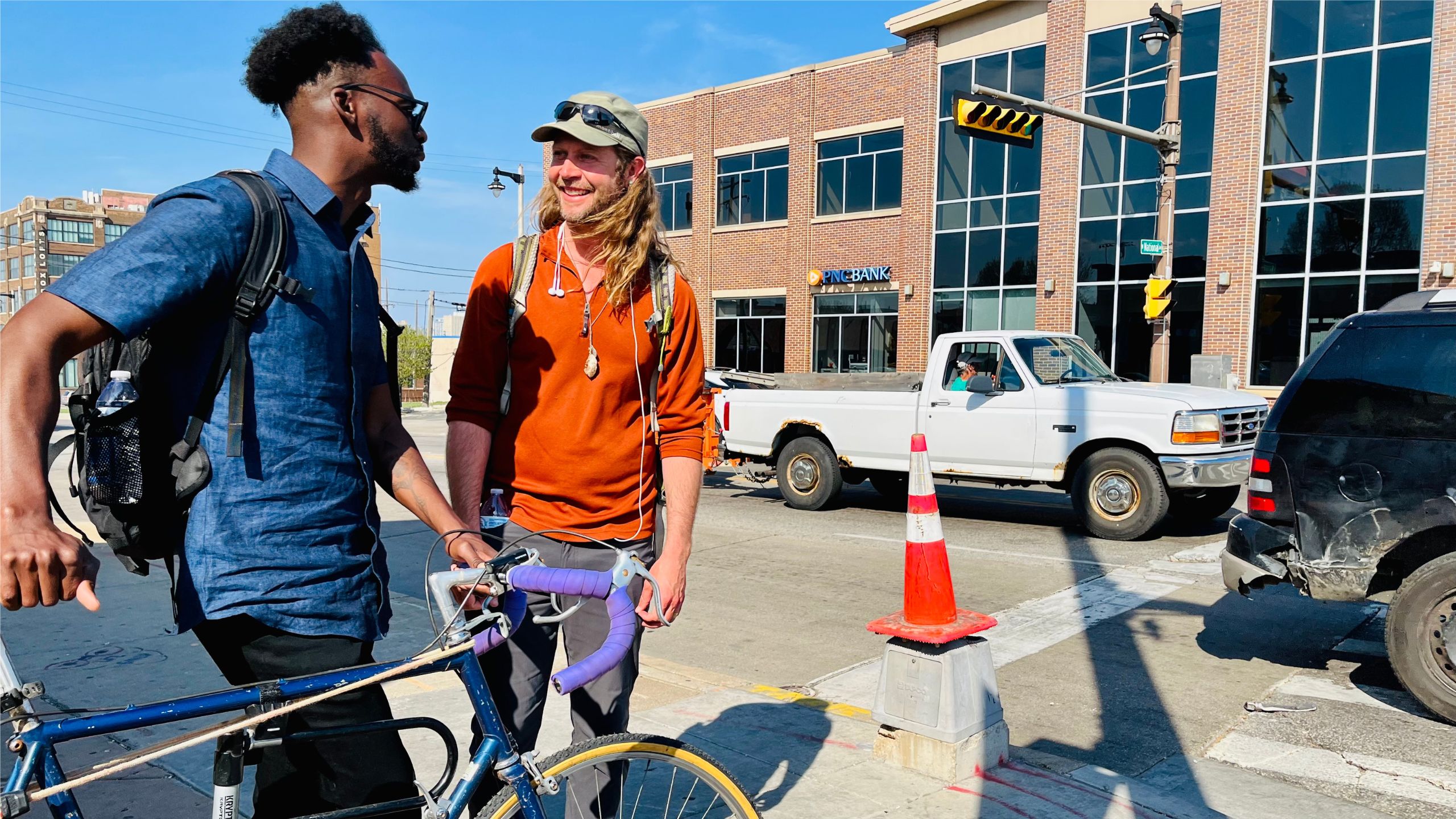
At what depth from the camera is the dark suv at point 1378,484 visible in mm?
4879

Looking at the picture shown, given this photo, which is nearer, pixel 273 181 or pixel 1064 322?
pixel 273 181

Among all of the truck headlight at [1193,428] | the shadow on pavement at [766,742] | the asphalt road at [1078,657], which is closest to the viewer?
the shadow on pavement at [766,742]

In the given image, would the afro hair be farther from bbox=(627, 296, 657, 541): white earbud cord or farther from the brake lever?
the brake lever

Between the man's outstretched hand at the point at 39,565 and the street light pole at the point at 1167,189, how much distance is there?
15.0 metres

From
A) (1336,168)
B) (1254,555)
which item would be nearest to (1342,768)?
(1254,555)

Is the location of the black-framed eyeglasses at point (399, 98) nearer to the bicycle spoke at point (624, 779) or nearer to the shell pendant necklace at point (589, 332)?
the shell pendant necklace at point (589, 332)

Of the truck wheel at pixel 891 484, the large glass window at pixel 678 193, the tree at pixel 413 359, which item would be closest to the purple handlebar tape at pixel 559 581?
the truck wheel at pixel 891 484

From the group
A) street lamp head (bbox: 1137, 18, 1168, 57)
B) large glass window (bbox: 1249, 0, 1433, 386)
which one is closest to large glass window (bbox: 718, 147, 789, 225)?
large glass window (bbox: 1249, 0, 1433, 386)

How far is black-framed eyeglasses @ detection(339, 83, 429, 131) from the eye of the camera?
2.18 meters

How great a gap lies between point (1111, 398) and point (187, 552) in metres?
9.46

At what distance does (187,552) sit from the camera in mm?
1947

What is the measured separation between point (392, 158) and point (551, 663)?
1.37 m

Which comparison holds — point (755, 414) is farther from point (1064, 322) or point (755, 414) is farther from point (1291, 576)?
point (1064, 322)

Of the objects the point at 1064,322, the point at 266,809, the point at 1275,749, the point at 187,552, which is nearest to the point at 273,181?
the point at 187,552
